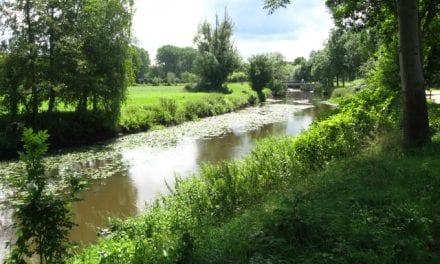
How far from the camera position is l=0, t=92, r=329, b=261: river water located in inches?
461

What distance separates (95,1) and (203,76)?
112ft

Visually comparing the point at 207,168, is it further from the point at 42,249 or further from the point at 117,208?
the point at 42,249

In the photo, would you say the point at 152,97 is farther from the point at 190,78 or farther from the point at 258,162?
the point at 190,78

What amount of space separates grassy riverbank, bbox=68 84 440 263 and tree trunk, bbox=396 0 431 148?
1.54 feet

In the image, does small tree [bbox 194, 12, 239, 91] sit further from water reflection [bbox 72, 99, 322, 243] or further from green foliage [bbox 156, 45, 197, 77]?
green foliage [bbox 156, 45, 197, 77]

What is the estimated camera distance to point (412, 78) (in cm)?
905

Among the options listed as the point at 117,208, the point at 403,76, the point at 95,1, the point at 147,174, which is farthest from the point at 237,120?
the point at 403,76

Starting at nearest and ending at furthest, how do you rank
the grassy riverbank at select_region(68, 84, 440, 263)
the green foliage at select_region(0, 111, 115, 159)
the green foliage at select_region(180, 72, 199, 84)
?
1. the grassy riverbank at select_region(68, 84, 440, 263)
2. the green foliage at select_region(0, 111, 115, 159)
3. the green foliage at select_region(180, 72, 199, 84)

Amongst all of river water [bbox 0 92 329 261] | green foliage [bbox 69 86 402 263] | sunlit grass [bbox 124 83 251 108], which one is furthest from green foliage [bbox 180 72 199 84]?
green foliage [bbox 69 86 402 263]

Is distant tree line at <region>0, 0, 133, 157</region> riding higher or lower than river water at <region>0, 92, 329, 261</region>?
higher

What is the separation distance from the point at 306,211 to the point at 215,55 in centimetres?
5416

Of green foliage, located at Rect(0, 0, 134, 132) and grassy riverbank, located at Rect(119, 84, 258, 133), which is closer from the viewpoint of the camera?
green foliage, located at Rect(0, 0, 134, 132)

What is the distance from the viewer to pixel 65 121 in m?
22.1

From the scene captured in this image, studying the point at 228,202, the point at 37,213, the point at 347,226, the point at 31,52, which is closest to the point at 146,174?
the point at 228,202
